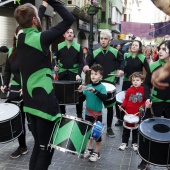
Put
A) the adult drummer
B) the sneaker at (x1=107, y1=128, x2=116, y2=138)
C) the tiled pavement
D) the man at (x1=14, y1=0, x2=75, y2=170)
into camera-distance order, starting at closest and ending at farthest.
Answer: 1. the man at (x1=14, y1=0, x2=75, y2=170)
2. the tiled pavement
3. the sneaker at (x1=107, y1=128, x2=116, y2=138)
4. the adult drummer

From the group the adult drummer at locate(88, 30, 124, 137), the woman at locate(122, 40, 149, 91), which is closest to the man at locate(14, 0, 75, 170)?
the adult drummer at locate(88, 30, 124, 137)

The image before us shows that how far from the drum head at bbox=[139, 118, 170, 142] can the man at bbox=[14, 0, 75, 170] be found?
3.68ft

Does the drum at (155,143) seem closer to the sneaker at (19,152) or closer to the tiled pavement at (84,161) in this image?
the tiled pavement at (84,161)

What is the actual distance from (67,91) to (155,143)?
1.83 metres

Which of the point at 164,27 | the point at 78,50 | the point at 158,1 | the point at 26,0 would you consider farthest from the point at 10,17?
the point at 158,1

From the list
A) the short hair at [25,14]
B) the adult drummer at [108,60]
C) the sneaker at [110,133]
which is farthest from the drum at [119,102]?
the short hair at [25,14]

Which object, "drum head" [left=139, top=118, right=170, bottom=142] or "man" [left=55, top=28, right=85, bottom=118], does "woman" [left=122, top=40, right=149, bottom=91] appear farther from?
"drum head" [left=139, top=118, right=170, bottom=142]

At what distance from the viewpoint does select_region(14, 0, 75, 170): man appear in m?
2.44

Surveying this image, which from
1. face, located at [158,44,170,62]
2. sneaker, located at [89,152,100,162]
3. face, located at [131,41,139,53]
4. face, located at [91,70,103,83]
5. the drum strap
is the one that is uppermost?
face, located at [158,44,170,62]

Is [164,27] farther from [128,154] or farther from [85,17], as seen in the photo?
[128,154]

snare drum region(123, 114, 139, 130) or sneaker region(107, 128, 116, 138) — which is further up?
snare drum region(123, 114, 139, 130)

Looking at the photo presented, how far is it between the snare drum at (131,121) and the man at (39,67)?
1636 millimetres

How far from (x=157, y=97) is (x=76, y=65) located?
2.01 meters

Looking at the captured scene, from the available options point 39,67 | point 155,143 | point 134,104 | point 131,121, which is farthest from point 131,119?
point 39,67
